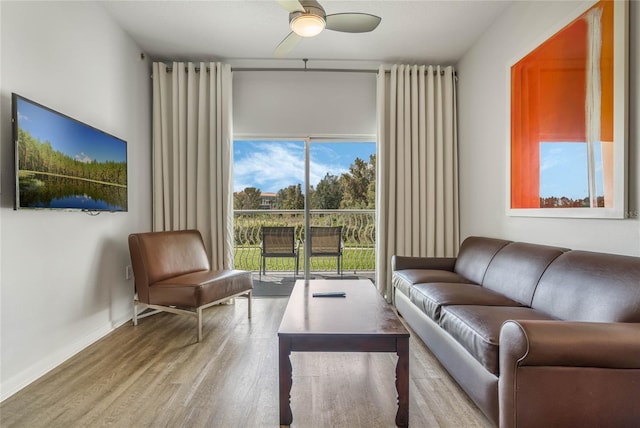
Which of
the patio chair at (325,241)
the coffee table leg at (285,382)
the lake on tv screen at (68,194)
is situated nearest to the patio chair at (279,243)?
the patio chair at (325,241)

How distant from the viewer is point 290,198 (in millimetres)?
4219

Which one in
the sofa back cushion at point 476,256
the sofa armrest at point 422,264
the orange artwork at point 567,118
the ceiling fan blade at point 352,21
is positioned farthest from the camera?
the sofa armrest at point 422,264

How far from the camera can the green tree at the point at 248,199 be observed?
13.8 feet

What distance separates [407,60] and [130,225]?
11.8 ft

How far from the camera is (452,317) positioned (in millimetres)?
1923

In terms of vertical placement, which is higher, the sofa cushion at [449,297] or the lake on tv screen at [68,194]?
the lake on tv screen at [68,194]

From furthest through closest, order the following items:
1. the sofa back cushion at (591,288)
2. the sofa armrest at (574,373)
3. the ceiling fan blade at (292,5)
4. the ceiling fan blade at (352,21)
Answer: the ceiling fan blade at (352,21), the ceiling fan blade at (292,5), the sofa back cushion at (591,288), the sofa armrest at (574,373)

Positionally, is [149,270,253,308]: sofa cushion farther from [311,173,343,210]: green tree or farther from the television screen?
[311,173,343,210]: green tree

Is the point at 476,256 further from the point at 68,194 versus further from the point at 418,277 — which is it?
the point at 68,194

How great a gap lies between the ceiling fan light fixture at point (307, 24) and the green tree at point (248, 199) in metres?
2.31

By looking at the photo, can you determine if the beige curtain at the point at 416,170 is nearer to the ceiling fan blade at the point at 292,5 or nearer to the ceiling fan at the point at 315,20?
the ceiling fan at the point at 315,20

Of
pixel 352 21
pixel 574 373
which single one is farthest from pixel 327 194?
pixel 574 373

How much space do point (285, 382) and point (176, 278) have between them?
1.87 meters

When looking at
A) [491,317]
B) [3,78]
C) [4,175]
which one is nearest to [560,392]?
[491,317]
